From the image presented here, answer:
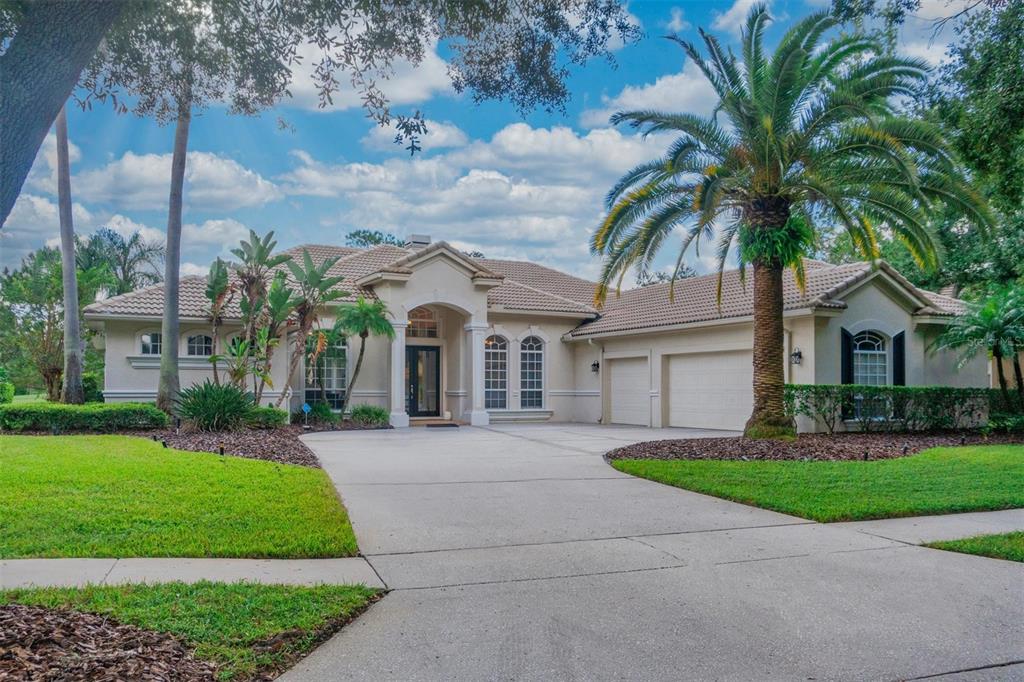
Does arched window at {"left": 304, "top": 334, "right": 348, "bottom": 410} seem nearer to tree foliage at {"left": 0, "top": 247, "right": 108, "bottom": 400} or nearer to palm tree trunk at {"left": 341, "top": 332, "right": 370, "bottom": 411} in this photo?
palm tree trunk at {"left": 341, "top": 332, "right": 370, "bottom": 411}

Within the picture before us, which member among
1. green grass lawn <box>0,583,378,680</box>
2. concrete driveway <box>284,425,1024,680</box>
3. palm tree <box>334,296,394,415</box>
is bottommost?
concrete driveway <box>284,425,1024,680</box>

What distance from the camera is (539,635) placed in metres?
4.95

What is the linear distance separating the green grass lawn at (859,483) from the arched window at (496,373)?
11.9 meters

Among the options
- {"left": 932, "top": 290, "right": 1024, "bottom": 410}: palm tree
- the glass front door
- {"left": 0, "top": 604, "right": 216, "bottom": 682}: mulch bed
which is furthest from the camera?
the glass front door

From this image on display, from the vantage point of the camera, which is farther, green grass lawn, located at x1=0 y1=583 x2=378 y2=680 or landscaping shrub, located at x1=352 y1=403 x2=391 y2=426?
landscaping shrub, located at x1=352 y1=403 x2=391 y2=426

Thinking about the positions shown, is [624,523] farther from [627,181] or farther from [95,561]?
[627,181]

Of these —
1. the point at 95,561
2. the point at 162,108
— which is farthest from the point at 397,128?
the point at 95,561

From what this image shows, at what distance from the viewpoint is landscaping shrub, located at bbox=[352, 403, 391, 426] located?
21.7m

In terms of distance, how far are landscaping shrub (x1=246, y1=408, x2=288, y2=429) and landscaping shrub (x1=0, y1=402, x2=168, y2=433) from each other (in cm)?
213

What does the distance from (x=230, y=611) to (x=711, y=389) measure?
1765 cm

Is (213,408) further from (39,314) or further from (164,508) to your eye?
(39,314)

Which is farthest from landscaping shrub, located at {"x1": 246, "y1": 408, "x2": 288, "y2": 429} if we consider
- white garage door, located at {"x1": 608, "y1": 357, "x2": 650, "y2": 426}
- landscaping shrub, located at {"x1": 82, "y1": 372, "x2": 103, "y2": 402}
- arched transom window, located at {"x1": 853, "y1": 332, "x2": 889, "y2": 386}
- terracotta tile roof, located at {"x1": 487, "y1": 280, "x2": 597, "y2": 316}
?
arched transom window, located at {"x1": 853, "y1": 332, "x2": 889, "y2": 386}

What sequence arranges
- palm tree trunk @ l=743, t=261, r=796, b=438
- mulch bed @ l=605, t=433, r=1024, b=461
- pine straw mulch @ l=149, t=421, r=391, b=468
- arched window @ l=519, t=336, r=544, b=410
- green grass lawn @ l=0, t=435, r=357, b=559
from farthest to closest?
arched window @ l=519, t=336, r=544, b=410 < palm tree trunk @ l=743, t=261, r=796, b=438 < mulch bed @ l=605, t=433, r=1024, b=461 < pine straw mulch @ l=149, t=421, r=391, b=468 < green grass lawn @ l=0, t=435, r=357, b=559

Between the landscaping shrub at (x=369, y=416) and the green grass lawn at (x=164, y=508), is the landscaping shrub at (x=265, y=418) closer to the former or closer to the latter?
the landscaping shrub at (x=369, y=416)
